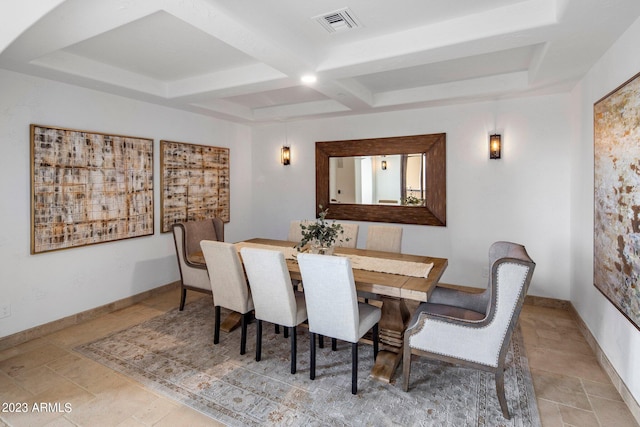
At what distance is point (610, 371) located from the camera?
248 centimetres

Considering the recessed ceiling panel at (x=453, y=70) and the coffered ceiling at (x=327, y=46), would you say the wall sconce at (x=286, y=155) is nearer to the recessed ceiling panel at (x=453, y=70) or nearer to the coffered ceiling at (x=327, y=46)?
the coffered ceiling at (x=327, y=46)

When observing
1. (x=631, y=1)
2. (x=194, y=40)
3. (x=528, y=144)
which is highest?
(x=194, y=40)

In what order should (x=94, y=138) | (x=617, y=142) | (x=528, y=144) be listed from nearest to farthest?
(x=617, y=142)
(x=94, y=138)
(x=528, y=144)

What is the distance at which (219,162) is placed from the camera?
16.7 feet

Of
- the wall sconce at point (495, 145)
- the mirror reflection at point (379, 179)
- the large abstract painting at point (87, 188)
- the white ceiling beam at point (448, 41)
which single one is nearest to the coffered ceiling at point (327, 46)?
the white ceiling beam at point (448, 41)

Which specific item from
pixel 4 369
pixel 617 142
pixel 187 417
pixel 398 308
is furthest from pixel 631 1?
pixel 4 369

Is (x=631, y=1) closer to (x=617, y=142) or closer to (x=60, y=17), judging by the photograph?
(x=617, y=142)

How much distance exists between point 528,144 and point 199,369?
3925 millimetres

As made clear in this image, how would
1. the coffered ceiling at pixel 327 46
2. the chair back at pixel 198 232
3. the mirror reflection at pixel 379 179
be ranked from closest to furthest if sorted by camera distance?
the coffered ceiling at pixel 327 46, the chair back at pixel 198 232, the mirror reflection at pixel 379 179

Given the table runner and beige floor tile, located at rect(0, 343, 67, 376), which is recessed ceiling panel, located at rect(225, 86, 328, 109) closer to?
the table runner

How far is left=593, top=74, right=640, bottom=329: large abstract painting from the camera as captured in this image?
212 centimetres

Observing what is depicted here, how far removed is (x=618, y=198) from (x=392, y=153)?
2.53 m

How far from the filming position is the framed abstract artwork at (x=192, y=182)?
4352mm

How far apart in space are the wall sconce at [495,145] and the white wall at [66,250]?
3674 millimetres
